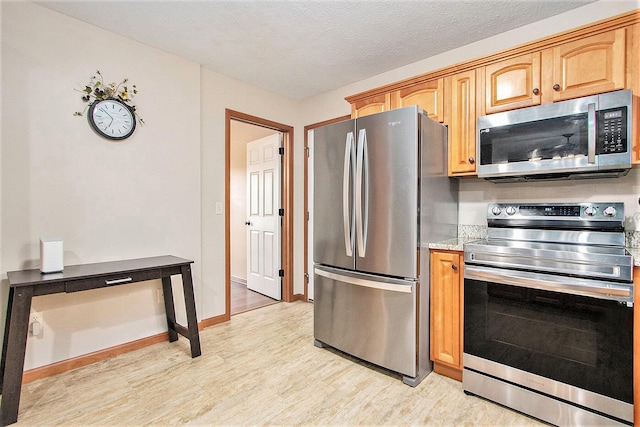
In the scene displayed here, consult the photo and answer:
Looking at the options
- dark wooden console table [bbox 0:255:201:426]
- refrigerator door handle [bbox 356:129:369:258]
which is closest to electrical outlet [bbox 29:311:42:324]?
dark wooden console table [bbox 0:255:201:426]

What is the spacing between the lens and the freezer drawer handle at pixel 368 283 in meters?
2.08

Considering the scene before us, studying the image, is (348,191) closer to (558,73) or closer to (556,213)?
(556,213)

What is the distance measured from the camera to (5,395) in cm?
171

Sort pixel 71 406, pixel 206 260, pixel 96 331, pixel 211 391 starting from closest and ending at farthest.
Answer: pixel 71 406 < pixel 211 391 < pixel 96 331 < pixel 206 260

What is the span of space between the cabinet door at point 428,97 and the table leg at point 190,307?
2.18 meters

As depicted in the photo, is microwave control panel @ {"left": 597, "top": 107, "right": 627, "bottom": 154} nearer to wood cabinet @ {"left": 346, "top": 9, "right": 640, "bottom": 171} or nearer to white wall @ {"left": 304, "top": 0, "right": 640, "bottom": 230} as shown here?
wood cabinet @ {"left": 346, "top": 9, "right": 640, "bottom": 171}

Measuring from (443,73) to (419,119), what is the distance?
575mm

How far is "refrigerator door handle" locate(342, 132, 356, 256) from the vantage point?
2.32m

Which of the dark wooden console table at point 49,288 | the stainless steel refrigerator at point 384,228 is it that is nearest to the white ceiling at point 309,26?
the stainless steel refrigerator at point 384,228

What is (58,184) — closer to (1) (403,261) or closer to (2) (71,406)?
(2) (71,406)

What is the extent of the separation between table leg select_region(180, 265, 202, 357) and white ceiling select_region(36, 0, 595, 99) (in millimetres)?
1848

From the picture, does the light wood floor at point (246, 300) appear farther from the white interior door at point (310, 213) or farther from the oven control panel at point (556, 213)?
the oven control panel at point (556, 213)

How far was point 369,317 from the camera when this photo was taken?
226 cm

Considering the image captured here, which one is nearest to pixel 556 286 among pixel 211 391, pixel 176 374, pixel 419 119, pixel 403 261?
pixel 403 261
